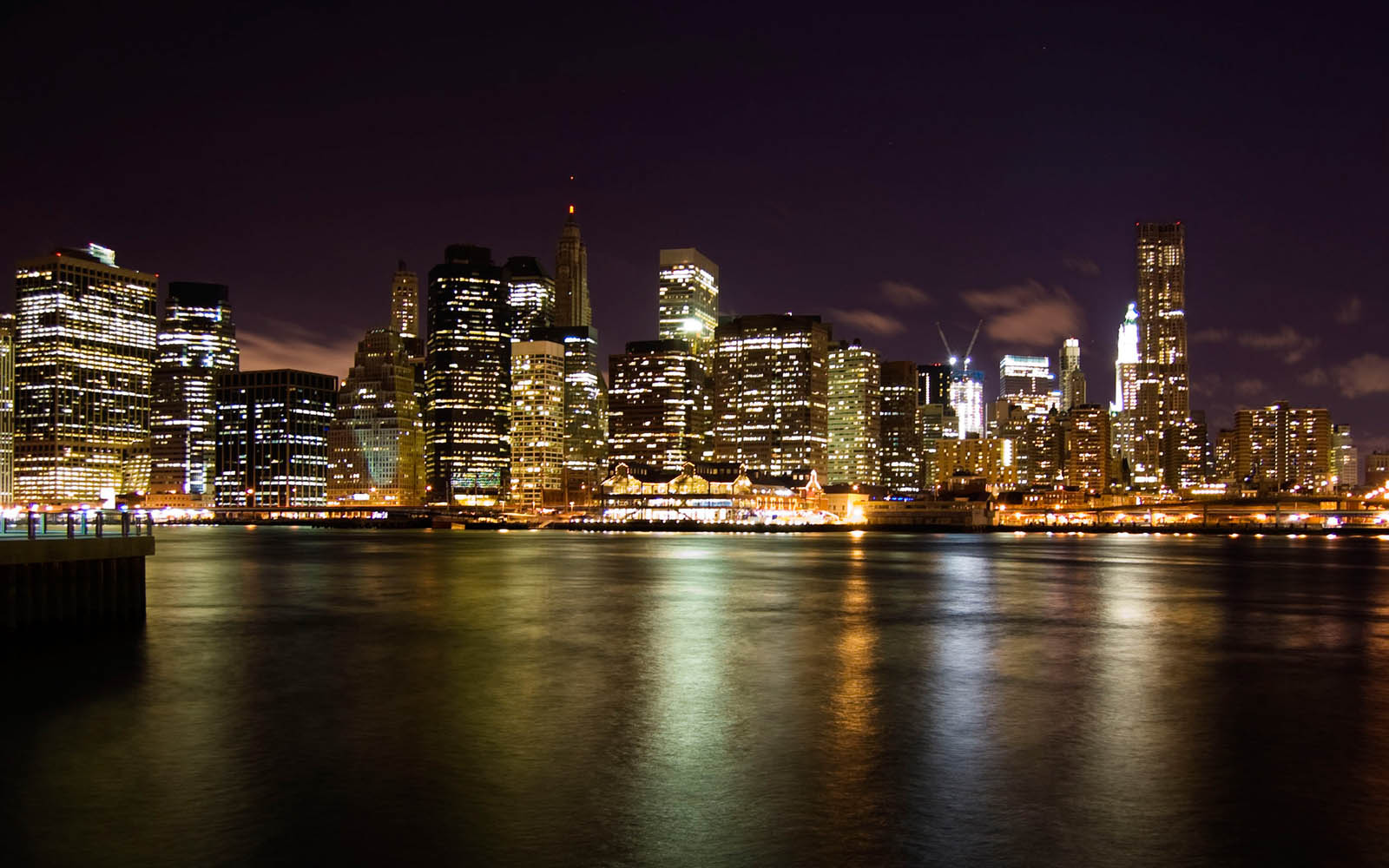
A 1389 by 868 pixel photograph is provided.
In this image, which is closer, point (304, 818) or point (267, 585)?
point (304, 818)

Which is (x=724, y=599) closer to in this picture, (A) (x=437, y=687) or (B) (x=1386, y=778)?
(A) (x=437, y=687)

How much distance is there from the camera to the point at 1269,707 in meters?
30.9

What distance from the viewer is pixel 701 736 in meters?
26.2

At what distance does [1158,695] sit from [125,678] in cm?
2956

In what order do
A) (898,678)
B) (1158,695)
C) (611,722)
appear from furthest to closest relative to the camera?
(898,678) → (1158,695) → (611,722)

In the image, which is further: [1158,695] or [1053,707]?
[1158,695]

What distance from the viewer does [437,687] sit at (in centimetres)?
3309

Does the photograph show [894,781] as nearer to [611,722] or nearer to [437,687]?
[611,722]

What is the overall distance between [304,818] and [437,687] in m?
13.6

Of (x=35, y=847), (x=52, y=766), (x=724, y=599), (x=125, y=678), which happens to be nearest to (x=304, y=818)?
(x=35, y=847)

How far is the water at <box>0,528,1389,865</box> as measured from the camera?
18.6 meters

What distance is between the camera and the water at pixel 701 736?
1861cm

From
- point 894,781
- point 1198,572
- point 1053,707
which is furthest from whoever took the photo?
point 1198,572

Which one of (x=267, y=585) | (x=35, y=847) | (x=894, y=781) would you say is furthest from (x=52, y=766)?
(x=267, y=585)
